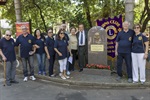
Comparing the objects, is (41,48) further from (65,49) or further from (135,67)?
(135,67)

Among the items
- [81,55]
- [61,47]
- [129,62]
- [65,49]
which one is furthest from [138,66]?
[61,47]

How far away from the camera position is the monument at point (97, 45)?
26.2 feet

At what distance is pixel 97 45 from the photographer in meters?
8.05

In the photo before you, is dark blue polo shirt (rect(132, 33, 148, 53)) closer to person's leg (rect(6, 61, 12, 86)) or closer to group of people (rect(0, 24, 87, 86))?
group of people (rect(0, 24, 87, 86))

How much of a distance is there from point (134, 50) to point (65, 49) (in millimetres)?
2261

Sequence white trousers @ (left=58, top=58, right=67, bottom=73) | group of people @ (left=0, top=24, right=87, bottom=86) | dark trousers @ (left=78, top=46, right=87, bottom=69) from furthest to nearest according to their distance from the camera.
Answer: dark trousers @ (left=78, top=46, right=87, bottom=69)
white trousers @ (left=58, top=58, right=67, bottom=73)
group of people @ (left=0, top=24, right=87, bottom=86)

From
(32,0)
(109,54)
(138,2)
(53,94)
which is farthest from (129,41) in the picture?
(138,2)

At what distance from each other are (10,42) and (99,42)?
311 cm

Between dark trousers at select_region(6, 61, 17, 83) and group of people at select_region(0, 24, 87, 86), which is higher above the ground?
group of people at select_region(0, 24, 87, 86)

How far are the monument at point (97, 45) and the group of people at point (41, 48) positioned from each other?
28 cm

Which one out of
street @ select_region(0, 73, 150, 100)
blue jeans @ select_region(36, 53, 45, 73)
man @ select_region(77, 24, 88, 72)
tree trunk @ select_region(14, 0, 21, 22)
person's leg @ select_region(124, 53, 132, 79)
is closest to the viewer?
street @ select_region(0, 73, 150, 100)

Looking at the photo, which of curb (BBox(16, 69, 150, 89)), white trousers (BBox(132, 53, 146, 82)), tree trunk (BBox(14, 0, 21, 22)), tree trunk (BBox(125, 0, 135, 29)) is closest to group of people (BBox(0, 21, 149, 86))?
white trousers (BBox(132, 53, 146, 82))

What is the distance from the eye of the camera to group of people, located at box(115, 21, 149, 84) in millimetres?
6590

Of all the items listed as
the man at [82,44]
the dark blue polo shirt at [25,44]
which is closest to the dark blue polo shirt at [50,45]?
the dark blue polo shirt at [25,44]
